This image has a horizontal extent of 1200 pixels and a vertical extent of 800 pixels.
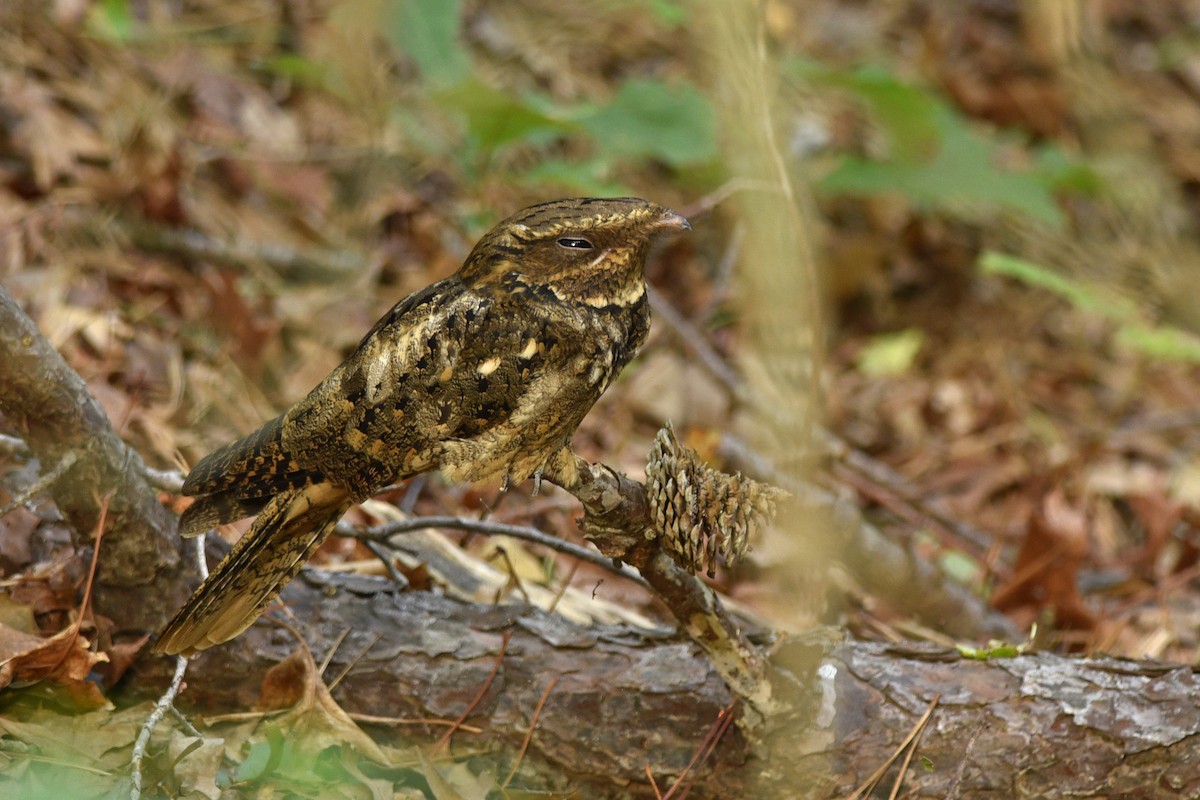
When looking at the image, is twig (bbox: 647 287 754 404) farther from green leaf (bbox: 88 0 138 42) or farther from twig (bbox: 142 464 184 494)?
green leaf (bbox: 88 0 138 42)

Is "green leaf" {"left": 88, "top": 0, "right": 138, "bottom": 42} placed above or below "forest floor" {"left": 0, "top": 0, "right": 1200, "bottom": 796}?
above

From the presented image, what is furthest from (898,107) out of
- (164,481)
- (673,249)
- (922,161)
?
(164,481)

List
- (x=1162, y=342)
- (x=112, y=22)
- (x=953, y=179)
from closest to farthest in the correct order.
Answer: (x=1162, y=342) < (x=112, y=22) < (x=953, y=179)

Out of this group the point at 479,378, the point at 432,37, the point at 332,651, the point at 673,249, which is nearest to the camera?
the point at 479,378

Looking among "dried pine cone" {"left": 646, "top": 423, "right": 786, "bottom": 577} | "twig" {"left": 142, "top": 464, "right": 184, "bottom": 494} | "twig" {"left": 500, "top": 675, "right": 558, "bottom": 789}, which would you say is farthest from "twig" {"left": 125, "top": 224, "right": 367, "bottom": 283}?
"dried pine cone" {"left": 646, "top": 423, "right": 786, "bottom": 577}

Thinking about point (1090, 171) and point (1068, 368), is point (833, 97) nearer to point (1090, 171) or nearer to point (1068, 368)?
point (1090, 171)

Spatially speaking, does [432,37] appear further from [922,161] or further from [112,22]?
[922,161]

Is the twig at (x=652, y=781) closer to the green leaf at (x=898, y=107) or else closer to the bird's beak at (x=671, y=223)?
the bird's beak at (x=671, y=223)
